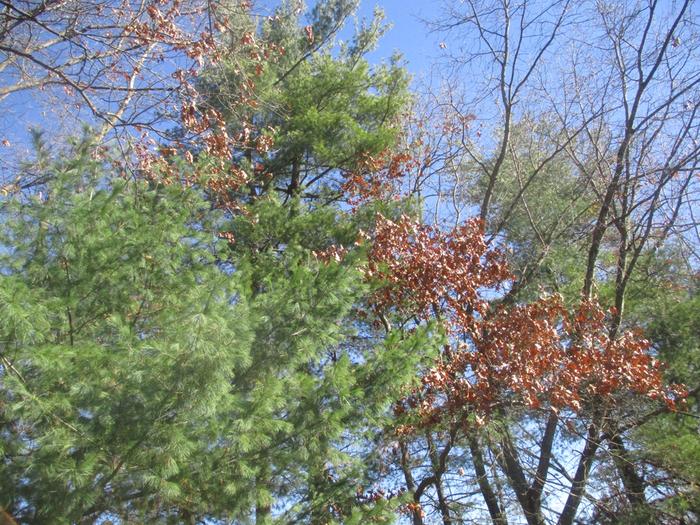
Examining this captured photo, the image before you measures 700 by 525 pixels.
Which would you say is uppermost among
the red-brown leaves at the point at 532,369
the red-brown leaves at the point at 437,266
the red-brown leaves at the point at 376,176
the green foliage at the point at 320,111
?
the green foliage at the point at 320,111

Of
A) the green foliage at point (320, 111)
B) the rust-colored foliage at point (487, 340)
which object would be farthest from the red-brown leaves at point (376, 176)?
the rust-colored foliage at point (487, 340)

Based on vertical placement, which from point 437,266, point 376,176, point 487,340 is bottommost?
point 487,340

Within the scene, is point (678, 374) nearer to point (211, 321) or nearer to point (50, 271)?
point (211, 321)

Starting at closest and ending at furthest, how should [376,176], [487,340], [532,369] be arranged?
[532,369], [487,340], [376,176]

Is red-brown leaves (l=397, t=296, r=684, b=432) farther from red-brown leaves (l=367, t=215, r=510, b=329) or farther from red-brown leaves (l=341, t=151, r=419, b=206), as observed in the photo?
red-brown leaves (l=341, t=151, r=419, b=206)

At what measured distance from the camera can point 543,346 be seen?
6930 millimetres

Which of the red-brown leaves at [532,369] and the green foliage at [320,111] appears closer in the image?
the red-brown leaves at [532,369]

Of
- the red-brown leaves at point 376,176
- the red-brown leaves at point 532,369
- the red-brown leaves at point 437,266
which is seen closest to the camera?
the red-brown leaves at point 532,369

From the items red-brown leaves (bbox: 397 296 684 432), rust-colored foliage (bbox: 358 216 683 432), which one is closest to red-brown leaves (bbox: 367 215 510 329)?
rust-colored foliage (bbox: 358 216 683 432)

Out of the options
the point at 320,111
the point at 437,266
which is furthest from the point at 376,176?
the point at 437,266

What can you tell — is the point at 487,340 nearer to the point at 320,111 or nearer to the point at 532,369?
the point at 532,369

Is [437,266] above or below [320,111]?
below

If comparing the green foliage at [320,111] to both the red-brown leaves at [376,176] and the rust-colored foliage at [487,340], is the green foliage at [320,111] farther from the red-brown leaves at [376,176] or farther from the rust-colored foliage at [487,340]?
the rust-colored foliage at [487,340]

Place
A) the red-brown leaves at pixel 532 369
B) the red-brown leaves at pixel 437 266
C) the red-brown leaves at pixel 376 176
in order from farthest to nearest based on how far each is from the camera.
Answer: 1. the red-brown leaves at pixel 376 176
2. the red-brown leaves at pixel 437 266
3. the red-brown leaves at pixel 532 369
